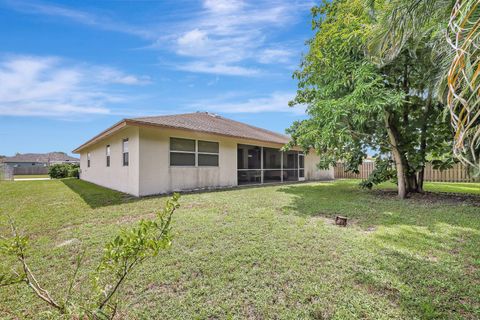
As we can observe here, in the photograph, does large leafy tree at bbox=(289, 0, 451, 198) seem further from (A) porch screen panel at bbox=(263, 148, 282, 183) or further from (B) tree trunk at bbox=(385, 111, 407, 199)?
(A) porch screen panel at bbox=(263, 148, 282, 183)

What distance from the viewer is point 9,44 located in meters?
8.38

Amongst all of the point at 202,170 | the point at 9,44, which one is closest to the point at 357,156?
the point at 202,170

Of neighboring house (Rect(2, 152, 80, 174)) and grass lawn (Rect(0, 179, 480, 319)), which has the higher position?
neighboring house (Rect(2, 152, 80, 174))

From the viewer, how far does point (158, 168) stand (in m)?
9.44

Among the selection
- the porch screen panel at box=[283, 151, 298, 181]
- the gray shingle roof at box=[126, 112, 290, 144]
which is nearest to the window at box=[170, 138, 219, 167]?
the gray shingle roof at box=[126, 112, 290, 144]

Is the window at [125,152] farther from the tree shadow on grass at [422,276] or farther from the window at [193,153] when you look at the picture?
the tree shadow on grass at [422,276]

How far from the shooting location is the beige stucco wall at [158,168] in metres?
9.06

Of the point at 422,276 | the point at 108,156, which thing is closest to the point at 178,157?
the point at 108,156

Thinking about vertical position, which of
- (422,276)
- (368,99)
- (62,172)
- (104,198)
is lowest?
(422,276)

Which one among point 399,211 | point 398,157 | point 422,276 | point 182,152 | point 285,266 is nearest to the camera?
point 422,276

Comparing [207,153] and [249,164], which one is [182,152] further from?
[249,164]

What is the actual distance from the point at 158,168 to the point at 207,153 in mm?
2537

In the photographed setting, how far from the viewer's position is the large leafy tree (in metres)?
6.40

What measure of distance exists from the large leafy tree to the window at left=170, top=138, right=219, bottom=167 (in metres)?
4.60
